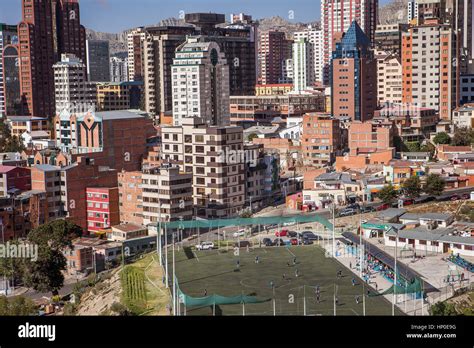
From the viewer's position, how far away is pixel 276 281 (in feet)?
21.4

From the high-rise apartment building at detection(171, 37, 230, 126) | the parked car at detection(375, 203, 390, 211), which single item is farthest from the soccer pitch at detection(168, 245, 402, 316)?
the high-rise apartment building at detection(171, 37, 230, 126)

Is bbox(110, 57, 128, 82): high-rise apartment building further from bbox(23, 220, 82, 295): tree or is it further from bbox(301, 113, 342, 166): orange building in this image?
bbox(23, 220, 82, 295): tree

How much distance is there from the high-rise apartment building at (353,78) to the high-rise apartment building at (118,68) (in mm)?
14587

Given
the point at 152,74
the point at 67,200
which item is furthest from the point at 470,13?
the point at 67,200

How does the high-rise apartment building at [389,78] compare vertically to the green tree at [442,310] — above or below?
above

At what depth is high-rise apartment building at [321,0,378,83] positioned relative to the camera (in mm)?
26203

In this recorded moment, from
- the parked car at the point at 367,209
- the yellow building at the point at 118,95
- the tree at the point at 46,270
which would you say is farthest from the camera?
the yellow building at the point at 118,95

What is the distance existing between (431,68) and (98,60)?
14.9 meters

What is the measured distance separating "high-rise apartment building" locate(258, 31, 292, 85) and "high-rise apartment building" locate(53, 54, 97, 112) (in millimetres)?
10041

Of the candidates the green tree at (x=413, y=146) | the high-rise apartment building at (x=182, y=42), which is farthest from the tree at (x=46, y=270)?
the high-rise apartment building at (x=182, y=42)

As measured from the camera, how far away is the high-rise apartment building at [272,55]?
2886 centimetres

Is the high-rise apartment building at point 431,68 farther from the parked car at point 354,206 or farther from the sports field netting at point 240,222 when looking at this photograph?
the sports field netting at point 240,222
